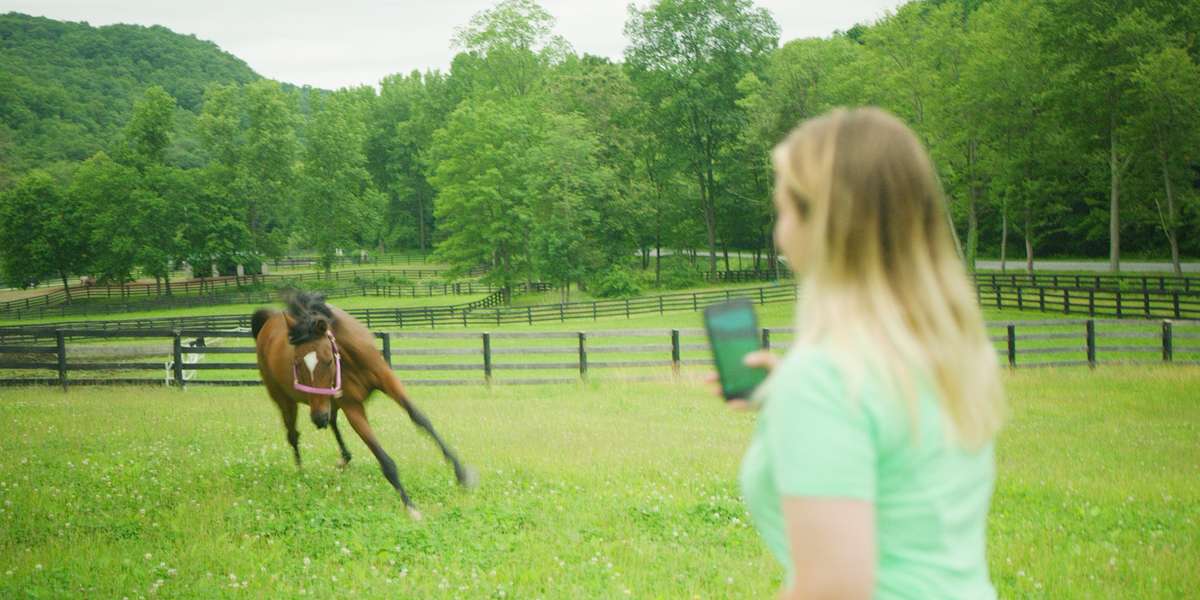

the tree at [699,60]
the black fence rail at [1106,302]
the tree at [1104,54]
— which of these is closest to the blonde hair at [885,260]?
the black fence rail at [1106,302]

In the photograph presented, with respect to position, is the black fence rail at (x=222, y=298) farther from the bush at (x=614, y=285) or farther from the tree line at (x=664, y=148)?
the bush at (x=614, y=285)

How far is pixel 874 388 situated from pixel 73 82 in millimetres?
55038

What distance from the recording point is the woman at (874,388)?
1439 mm

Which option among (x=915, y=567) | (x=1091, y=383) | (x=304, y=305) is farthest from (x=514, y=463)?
(x=1091, y=383)

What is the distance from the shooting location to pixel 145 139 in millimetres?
56906

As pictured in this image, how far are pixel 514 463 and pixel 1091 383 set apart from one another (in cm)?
1228

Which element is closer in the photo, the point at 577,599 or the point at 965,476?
the point at 965,476

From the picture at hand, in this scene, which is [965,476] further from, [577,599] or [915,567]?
[577,599]

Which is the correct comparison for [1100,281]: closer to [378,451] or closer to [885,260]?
[378,451]

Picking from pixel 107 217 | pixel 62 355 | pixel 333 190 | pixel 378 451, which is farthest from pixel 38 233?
pixel 378 451

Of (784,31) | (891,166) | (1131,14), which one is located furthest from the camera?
(784,31)

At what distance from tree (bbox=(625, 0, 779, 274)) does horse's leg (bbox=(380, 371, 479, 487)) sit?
46.4 m

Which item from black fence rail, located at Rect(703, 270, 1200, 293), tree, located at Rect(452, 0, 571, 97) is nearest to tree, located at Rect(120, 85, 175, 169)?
tree, located at Rect(452, 0, 571, 97)

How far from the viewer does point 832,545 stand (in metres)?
1.45
